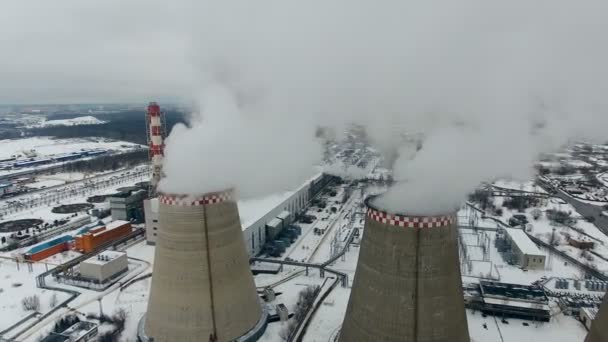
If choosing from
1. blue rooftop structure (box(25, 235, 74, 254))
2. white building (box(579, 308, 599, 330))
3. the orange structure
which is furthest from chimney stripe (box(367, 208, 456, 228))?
blue rooftop structure (box(25, 235, 74, 254))

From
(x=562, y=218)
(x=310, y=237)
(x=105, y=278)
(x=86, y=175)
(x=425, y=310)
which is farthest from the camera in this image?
(x=86, y=175)

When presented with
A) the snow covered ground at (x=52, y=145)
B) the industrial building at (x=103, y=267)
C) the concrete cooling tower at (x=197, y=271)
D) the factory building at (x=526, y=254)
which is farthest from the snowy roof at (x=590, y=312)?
the snow covered ground at (x=52, y=145)

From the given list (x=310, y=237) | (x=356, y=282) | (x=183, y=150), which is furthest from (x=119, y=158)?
(x=356, y=282)

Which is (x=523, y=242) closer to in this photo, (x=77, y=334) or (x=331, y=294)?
(x=331, y=294)

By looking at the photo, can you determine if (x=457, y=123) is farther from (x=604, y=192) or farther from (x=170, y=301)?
(x=604, y=192)

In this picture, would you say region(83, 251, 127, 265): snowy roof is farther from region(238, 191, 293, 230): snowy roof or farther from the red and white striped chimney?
region(238, 191, 293, 230): snowy roof

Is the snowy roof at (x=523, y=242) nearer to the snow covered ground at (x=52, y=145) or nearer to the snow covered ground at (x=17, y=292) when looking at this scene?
the snow covered ground at (x=17, y=292)

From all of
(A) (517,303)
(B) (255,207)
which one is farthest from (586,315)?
(B) (255,207)
